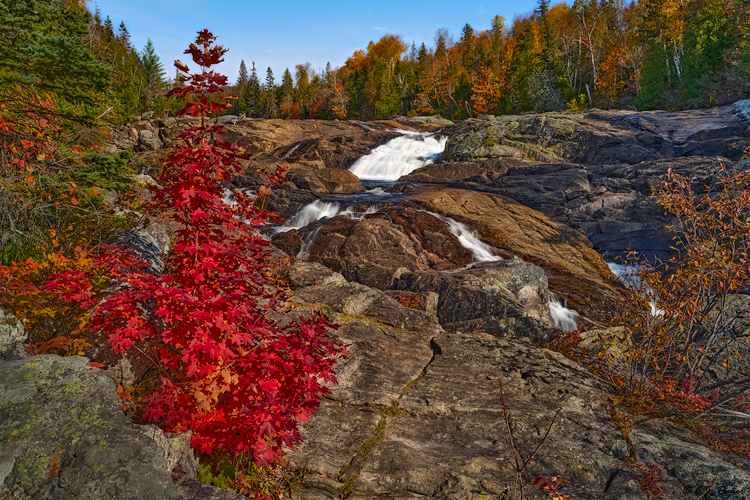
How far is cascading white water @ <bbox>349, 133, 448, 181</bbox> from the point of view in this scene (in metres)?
26.5

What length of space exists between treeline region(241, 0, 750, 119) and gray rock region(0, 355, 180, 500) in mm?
42473

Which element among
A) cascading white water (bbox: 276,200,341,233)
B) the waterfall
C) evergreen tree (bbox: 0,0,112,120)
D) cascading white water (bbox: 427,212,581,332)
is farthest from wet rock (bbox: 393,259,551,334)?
evergreen tree (bbox: 0,0,112,120)

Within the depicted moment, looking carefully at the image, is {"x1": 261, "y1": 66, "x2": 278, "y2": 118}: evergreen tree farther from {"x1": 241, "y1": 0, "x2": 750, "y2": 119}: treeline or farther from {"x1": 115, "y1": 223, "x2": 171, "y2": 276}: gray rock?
{"x1": 115, "y1": 223, "x2": 171, "y2": 276}: gray rock

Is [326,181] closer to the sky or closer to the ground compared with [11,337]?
closer to the sky

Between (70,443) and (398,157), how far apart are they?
2693 centimetres

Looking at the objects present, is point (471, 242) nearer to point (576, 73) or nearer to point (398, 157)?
point (398, 157)

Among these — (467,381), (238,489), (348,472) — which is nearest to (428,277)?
(467,381)

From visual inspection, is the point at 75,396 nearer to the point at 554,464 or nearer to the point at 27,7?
the point at 554,464

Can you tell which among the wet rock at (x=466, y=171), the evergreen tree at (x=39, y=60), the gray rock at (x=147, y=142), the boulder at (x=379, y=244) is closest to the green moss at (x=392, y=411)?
the boulder at (x=379, y=244)

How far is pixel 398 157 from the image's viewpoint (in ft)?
91.8

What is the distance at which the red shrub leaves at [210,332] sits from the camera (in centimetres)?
299

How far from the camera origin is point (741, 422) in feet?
16.0

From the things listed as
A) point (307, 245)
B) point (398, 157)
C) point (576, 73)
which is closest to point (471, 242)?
point (307, 245)

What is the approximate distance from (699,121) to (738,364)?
2621 centimetres
